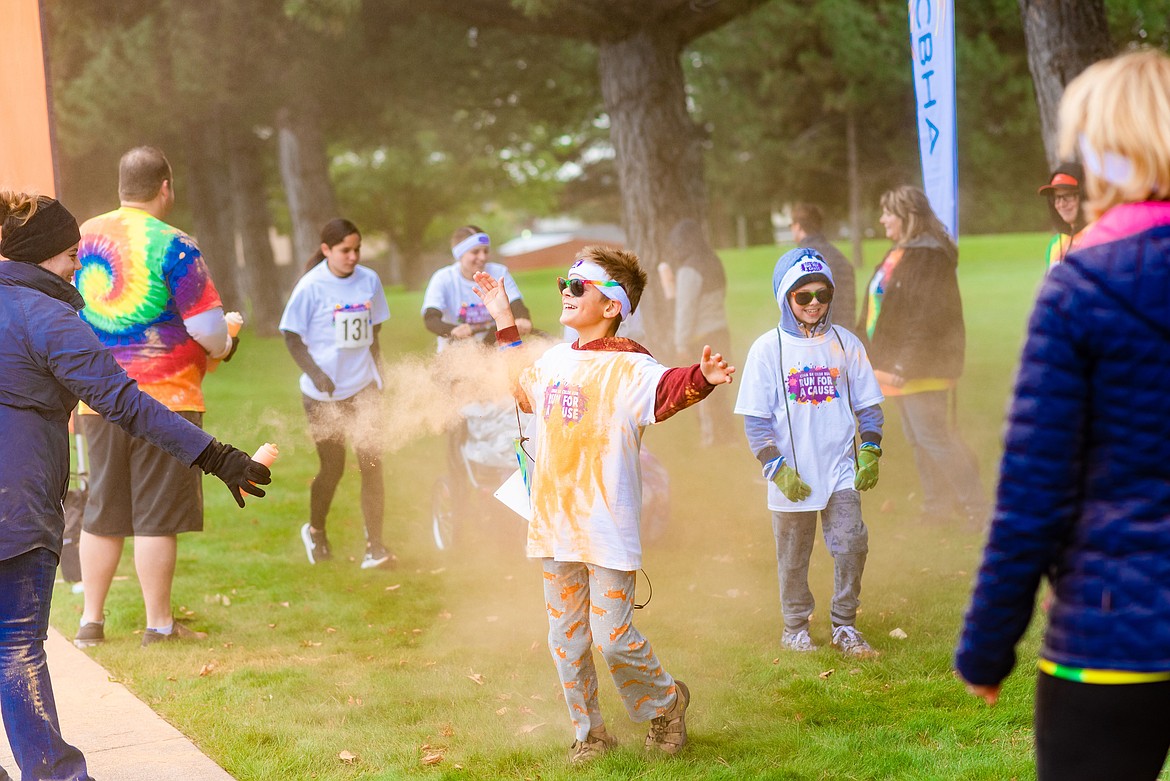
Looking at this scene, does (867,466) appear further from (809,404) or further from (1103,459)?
(1103,459)

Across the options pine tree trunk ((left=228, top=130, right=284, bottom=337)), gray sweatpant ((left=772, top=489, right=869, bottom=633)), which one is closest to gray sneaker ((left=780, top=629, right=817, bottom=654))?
gray sweatpant ((left=772, top=489, right=869, bottom=633))

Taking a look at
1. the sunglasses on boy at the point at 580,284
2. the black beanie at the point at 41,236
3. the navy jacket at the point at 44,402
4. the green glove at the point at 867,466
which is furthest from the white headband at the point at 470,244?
the navy jacket at the point at 44,402

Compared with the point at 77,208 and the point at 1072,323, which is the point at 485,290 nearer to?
the point at 1072,323

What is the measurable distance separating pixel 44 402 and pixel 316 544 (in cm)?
453

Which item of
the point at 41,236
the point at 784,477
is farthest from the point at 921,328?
the point at 41,236

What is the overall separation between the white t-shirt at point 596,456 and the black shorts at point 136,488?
102 inches

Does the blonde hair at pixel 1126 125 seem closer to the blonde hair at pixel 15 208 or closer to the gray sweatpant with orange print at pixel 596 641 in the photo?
the gray sweatpant with orange print at pixel 596 641

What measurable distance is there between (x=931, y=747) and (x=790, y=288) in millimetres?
2148

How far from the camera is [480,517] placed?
8.44 metres

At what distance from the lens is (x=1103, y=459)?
93.0 inches

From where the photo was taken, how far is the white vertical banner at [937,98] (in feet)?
24.7

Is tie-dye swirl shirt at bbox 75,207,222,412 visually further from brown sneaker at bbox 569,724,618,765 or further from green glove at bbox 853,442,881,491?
green glove at bbox 853,442,881,491

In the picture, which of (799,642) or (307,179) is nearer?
(799,642)

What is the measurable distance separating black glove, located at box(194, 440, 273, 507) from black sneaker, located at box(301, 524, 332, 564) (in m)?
4.40
